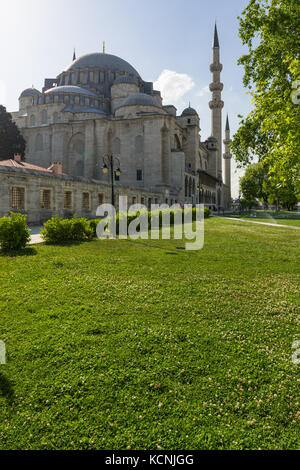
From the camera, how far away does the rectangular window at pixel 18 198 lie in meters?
17.1

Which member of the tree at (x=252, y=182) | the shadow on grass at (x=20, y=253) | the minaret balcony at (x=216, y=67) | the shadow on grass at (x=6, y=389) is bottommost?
the shadow on grass at (x=6, y=389)

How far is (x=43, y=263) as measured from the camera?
25.1ft

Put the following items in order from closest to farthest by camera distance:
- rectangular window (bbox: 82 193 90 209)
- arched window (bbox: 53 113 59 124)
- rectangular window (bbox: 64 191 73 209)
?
rectangular window (bbox: 64 191 73 209) < rectangular window (bbox: 82 193 90 209) < arched window (bbox: 53 113 59 124)

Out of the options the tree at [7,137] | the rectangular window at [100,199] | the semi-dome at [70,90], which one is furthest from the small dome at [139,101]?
the rectangular window at [100,199]

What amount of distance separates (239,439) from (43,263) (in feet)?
21.4

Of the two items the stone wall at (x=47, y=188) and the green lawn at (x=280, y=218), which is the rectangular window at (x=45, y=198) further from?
the green lawn at (x=280, y=218)

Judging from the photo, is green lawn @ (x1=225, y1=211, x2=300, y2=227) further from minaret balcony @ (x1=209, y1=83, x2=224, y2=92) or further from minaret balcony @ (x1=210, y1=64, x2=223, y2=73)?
minaret balcony @ (x1=210, y1=64, x2=223, y2=73)

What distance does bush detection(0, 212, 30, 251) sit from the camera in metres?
9.11

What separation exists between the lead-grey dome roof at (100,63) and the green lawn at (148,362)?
7267 centimetres

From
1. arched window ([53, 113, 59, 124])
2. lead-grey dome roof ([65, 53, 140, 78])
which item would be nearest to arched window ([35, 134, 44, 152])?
arched window ([53, 113, 59, 124])

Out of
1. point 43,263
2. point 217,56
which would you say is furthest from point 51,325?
point 217,56

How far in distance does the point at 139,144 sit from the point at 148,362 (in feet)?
162

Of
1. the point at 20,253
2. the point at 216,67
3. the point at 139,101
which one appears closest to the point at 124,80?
the point at 139,101

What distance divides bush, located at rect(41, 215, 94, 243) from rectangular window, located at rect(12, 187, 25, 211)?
280 inches
